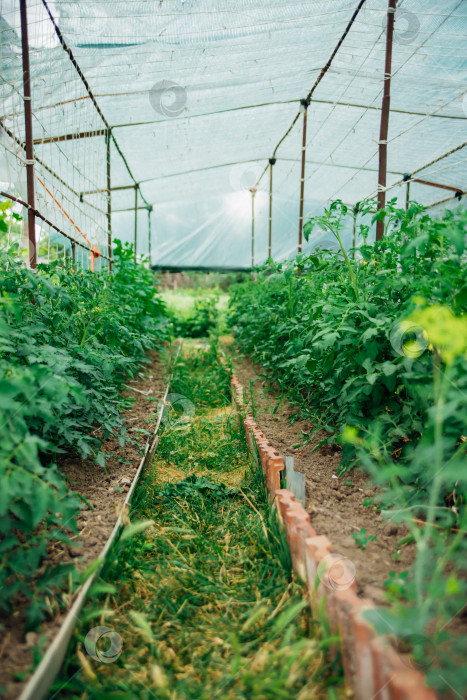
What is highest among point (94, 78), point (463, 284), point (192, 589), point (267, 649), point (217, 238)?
point (94, 78)

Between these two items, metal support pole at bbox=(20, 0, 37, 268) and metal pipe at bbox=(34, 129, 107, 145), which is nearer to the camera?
metal support pole at bbox=(20, 0, 37, 268)

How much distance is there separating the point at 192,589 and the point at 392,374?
1001 mm

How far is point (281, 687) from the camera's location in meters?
1.01

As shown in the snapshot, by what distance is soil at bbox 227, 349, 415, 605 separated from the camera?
4.24 feet

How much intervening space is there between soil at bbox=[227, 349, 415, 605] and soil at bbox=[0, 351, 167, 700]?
74 cm

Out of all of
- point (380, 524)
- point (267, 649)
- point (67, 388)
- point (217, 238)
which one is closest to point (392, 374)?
point (380, 524)

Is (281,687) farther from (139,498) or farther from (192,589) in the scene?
(139,498)

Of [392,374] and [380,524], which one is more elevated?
[392,374]

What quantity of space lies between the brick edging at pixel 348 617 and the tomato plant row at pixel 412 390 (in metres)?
0.05

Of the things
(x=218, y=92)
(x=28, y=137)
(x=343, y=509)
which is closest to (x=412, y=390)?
(x=343, y=509)

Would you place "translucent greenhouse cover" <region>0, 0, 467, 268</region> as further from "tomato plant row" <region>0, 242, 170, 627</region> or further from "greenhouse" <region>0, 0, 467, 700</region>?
"tomato plant row" <region>0, 242, 170, 627</region>

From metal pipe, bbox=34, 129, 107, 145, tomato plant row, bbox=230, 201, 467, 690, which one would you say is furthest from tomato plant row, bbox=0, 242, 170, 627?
metal pipe, bbox=34, 129, 107, 145

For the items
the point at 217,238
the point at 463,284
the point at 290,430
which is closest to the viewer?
the point at 463,284

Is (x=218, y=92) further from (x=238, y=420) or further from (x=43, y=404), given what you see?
(x=43, y=404)
